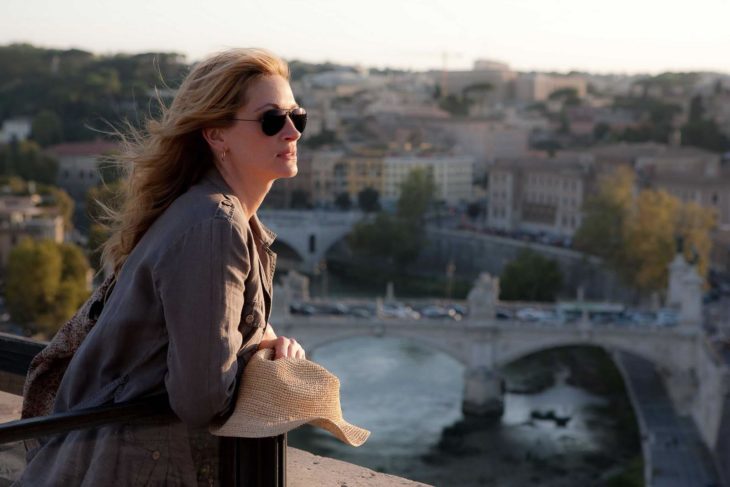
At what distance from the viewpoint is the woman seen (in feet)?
2.56

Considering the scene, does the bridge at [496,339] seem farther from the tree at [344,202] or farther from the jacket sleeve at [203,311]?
the tree at [344,202]

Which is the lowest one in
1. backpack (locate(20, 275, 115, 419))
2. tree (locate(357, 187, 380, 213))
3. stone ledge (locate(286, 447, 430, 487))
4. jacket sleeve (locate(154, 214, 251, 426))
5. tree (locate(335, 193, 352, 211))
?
tree (locate(335, 193, 352, 211))

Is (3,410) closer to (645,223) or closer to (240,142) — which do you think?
(240,142)

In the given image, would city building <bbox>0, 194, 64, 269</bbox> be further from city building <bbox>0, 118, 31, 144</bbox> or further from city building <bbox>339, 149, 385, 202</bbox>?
city building <bbox>0, 118, 31, 144</bbox>

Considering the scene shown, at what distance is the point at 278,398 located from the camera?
815 mm

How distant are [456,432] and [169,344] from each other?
819 cm

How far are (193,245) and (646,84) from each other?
119 feet

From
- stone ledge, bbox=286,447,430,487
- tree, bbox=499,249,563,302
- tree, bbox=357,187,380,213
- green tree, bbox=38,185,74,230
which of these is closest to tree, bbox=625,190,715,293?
tree, bbox=499,249,563,302

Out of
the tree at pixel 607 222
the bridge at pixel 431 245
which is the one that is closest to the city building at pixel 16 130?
the bridge at pixel 431 245

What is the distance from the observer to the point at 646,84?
3606 cm

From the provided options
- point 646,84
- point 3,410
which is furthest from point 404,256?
point 646,84

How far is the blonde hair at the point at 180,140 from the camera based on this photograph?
854 mm

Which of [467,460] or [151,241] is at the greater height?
[151,241]

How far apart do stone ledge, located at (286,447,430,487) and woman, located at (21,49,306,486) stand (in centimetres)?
23
